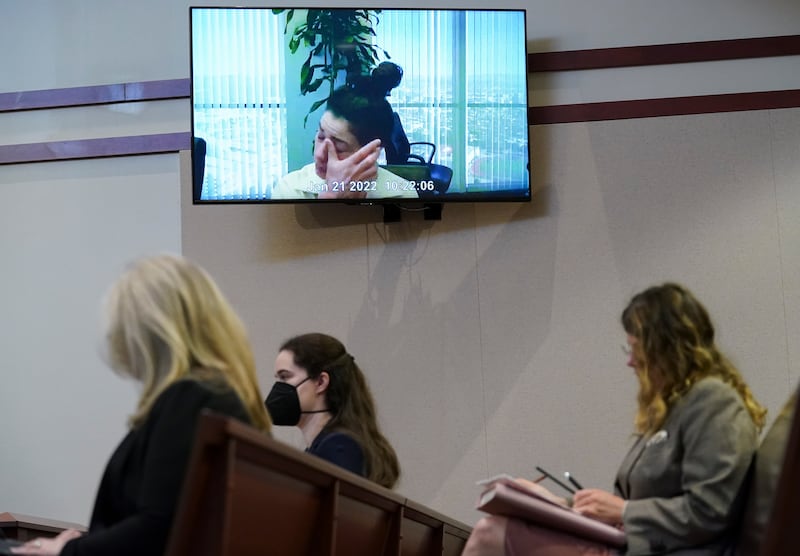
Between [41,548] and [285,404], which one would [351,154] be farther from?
[41,548]

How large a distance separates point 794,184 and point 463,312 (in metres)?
1.55

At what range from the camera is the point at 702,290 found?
209 inches

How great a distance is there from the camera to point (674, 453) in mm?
3109

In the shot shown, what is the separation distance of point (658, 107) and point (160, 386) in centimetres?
362

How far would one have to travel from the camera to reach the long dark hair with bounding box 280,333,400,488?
3.90 m

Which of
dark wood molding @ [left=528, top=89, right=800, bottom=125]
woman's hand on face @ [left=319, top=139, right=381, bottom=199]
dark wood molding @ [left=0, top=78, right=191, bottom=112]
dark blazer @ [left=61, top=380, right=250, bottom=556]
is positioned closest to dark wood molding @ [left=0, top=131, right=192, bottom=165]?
dark wood molding @ [left=0, top=78, right=191, bottom=112]

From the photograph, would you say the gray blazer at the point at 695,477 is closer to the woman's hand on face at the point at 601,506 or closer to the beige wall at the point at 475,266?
the woman's hand on face at the point at 601,506

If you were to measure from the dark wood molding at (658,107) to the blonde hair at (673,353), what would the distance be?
2397mm

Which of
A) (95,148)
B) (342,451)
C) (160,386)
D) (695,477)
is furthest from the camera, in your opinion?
(95,148)

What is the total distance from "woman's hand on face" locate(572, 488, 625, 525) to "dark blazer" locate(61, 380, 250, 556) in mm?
1162

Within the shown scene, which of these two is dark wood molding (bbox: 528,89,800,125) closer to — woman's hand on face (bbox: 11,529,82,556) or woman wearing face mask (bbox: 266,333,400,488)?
woman wearing face mask (bbox: 266,333,400,488)

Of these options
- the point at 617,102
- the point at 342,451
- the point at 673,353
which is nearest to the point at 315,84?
the point at 617,102

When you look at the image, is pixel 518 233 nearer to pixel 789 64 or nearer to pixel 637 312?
pixel 789 64

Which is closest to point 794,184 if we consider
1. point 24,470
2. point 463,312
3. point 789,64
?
point 789,64
